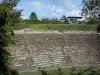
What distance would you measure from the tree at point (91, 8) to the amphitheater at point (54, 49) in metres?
9.54

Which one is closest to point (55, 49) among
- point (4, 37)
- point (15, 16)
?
point (15, 16)

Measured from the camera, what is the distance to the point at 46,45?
27578mm

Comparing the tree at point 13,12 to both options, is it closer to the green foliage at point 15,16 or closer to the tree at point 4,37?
the green foliage at point 15,16

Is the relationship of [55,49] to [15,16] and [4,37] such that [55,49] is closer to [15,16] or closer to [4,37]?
[15,16]

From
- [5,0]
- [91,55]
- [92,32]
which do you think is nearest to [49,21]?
[92,32]

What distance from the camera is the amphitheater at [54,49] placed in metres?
25.5

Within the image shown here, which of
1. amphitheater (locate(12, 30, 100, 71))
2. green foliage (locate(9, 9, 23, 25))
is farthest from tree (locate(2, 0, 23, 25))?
amphitheater (locate(12, 30, 100, 71))

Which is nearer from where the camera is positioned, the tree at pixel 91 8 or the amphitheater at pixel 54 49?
the tree at pixel 91 8

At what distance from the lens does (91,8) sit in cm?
1573

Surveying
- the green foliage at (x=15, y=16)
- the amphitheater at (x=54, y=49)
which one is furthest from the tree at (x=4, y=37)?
the amphitheater at (x=54, y=49)

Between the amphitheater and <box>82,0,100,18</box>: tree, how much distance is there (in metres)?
9.54

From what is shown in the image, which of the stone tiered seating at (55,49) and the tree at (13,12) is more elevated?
the tree at (13,12)

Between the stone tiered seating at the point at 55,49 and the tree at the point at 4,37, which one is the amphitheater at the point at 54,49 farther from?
the tree at the point at 4,37

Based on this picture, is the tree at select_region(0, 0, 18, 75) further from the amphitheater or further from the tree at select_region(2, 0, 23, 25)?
the amphitheater
